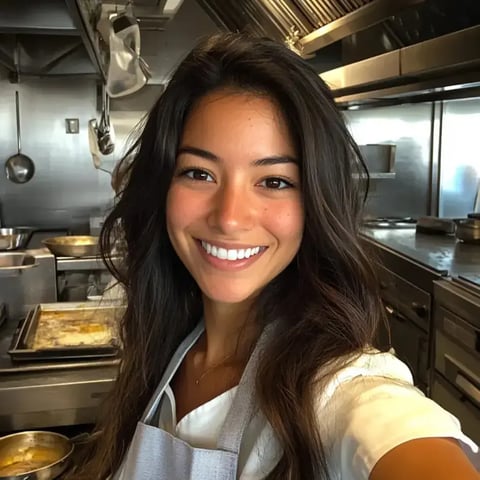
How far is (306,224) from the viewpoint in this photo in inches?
34.7

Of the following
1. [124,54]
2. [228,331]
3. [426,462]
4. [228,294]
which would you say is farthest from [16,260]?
[426,462]

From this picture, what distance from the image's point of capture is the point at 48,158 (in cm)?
448

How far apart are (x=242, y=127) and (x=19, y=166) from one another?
387cm

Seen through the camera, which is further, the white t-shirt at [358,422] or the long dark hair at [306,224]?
the long dark hair at [306,224]

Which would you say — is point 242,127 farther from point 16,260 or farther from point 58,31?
point 16,260

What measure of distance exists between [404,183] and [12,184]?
252 cm

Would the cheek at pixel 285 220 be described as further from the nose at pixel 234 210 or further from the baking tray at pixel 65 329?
the baking tray at pixel 65 329

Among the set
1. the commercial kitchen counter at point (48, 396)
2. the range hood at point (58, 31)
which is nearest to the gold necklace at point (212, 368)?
A: the commercial kitchen counter at point (48, 396)

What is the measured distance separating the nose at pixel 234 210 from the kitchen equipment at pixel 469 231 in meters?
2.42

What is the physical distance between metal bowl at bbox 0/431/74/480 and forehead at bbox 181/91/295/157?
749 mm

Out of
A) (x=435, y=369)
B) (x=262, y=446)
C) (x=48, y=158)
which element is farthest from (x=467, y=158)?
(x=262, y=446)

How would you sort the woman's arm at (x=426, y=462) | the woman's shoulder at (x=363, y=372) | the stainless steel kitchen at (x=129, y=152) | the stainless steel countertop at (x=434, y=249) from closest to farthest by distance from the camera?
the woman's arm at (x=426, y=462), the woman's shoulder at (x=363, y=372), the stainless steel kitchen at (x=129, y=152), the stainless steel countertop at (x=434, y=249)

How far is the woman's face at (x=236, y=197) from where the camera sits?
85 cm

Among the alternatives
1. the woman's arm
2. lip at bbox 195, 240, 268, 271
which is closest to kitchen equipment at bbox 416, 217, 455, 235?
lip at bbox 195, 240, 268, 271
